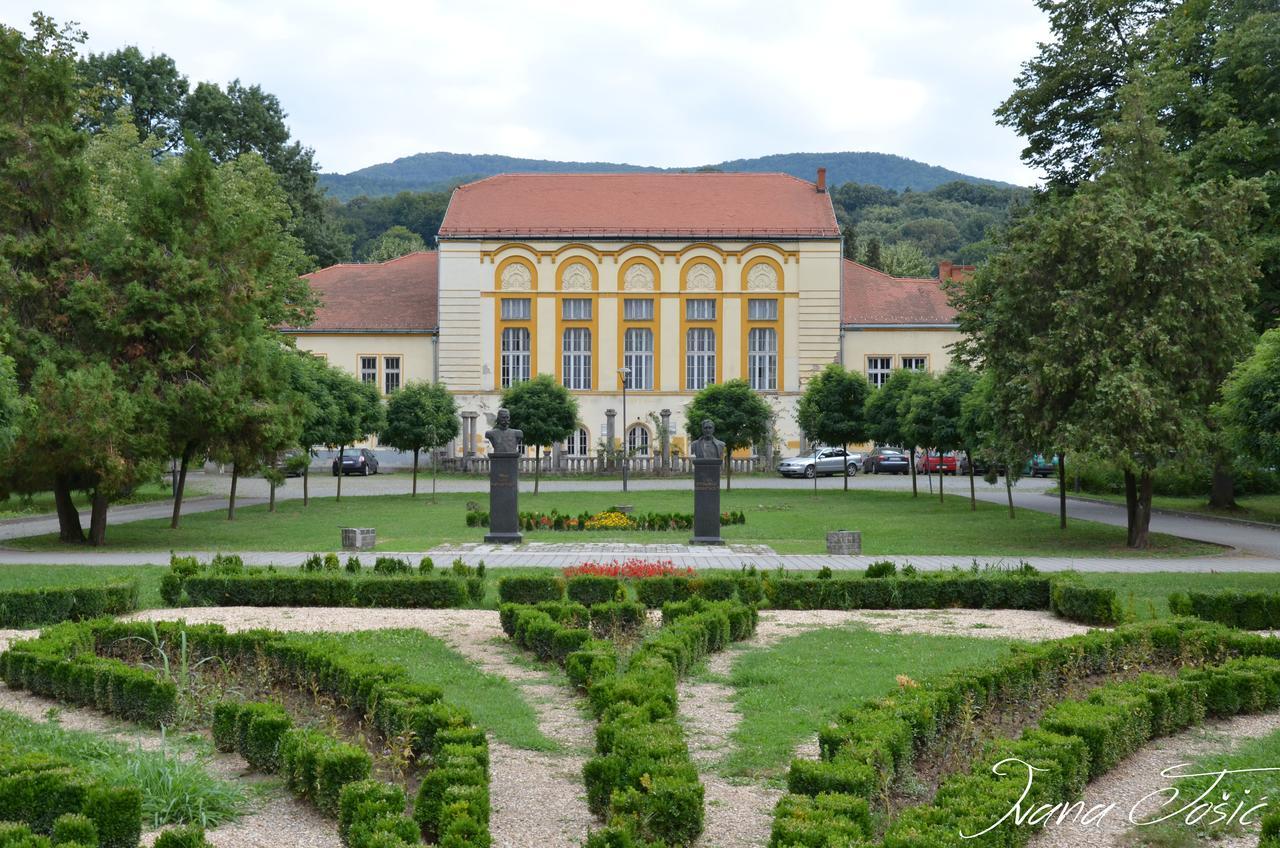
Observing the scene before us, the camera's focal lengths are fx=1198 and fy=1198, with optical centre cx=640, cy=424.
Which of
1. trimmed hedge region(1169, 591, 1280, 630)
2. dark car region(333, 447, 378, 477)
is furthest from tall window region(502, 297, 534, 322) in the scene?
trimmed hedge region(1169, 591, 1280, 630)

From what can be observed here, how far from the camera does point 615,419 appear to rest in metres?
56.5

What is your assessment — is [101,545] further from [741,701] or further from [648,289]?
[648,289]

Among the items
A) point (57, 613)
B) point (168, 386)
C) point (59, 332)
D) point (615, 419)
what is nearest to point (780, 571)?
point (57, 613)

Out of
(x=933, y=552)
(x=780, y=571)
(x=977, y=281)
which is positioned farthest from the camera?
(x=977, y=281)

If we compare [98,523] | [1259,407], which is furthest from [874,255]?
[1259,407]

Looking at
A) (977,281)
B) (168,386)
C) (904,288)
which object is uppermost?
(904,288)

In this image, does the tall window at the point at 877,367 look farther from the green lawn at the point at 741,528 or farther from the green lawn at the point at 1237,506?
the green lawn at the point at 741,528

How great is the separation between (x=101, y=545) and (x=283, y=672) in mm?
14661

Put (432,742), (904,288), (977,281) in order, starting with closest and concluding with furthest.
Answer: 1. (432,742)
2. (977,281)
3. (904,288)

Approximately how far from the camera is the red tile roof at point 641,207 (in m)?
55.2

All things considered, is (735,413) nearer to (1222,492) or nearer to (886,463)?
(886,463)

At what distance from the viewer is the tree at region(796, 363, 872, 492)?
137 ft

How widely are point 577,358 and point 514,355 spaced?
295 cm

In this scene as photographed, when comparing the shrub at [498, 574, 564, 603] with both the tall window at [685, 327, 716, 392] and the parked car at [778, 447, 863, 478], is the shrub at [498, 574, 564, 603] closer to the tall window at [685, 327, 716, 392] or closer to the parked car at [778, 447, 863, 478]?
the parked car at [778, 447, 863, 478]
